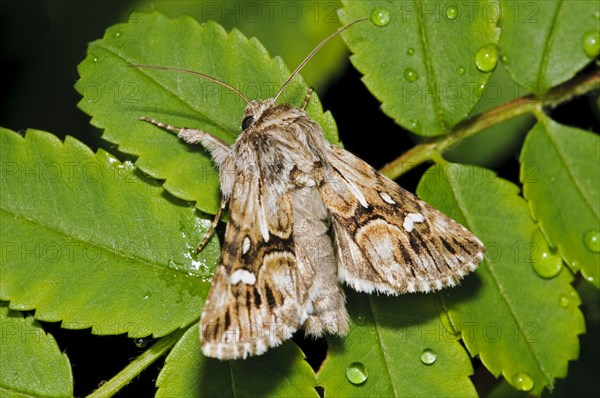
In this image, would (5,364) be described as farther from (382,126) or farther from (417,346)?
(382,126)

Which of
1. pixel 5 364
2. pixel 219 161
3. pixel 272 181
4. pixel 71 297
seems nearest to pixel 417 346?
pixel 272 181

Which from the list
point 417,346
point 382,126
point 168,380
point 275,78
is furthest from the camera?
point 382,126

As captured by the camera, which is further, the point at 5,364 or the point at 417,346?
the point at 417,346

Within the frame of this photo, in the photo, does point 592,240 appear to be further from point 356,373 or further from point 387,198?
point 356,373

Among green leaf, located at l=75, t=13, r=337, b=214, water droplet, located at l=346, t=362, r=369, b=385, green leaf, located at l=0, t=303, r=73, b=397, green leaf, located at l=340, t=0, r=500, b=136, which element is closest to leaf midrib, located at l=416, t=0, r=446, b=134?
green leaf, located at l=340, t=0, r=500, b=136

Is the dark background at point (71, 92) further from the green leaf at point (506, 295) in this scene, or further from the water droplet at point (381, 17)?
the water droplet at point (381, 17)

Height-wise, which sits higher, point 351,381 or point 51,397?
point 51,397
